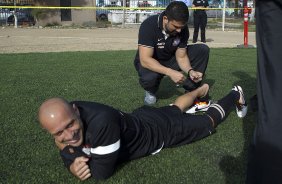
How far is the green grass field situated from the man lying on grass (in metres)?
0.10

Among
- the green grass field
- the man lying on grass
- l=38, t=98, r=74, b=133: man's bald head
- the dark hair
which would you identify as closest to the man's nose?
the man lying on grass

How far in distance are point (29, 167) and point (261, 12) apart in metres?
2.31

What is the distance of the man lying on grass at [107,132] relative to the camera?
9.07ft

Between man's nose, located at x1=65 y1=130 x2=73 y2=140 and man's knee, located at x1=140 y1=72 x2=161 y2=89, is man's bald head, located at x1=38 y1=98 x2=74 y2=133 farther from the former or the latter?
man's knee, located at x1=140 y1=72 x2=161 y2=89

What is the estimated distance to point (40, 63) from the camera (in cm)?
946

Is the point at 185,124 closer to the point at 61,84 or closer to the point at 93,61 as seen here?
the point at 61,84

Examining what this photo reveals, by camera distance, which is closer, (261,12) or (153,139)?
(261,12)

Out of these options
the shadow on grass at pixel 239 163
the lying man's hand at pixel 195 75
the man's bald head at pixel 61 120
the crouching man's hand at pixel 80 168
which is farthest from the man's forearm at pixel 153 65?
the man's bald head at pixel 61 120

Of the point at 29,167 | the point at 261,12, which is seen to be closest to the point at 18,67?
the point at 29,167

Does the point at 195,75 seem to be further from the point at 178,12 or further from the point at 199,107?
the point at 178,12

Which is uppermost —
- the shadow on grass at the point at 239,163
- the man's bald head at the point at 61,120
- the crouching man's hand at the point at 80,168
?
the man's bald head at the point at 61,120

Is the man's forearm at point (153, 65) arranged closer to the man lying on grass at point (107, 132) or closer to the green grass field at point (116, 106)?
the green grass field at point (116, 106)

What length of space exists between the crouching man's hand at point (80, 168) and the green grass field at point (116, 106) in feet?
0.22

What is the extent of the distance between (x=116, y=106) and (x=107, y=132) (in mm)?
2218
